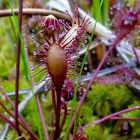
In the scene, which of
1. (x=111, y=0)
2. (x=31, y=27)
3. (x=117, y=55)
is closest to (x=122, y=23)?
(x=117, y=55)

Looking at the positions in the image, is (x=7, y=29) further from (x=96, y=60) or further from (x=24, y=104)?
(x=24, y=104)

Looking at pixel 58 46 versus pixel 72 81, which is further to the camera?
pixel 72 81

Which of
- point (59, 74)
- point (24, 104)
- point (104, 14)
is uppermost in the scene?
point (104, 14)

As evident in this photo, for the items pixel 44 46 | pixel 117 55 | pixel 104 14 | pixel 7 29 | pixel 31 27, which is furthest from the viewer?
pixel 7 29

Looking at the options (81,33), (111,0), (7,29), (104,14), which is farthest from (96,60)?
(81,33)

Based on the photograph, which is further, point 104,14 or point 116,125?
point 104,14

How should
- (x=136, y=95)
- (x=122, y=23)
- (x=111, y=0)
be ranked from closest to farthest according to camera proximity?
(x=122, y=23) < (x=136, y=95) < (x=111, y=0)

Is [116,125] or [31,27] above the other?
[31,27]
